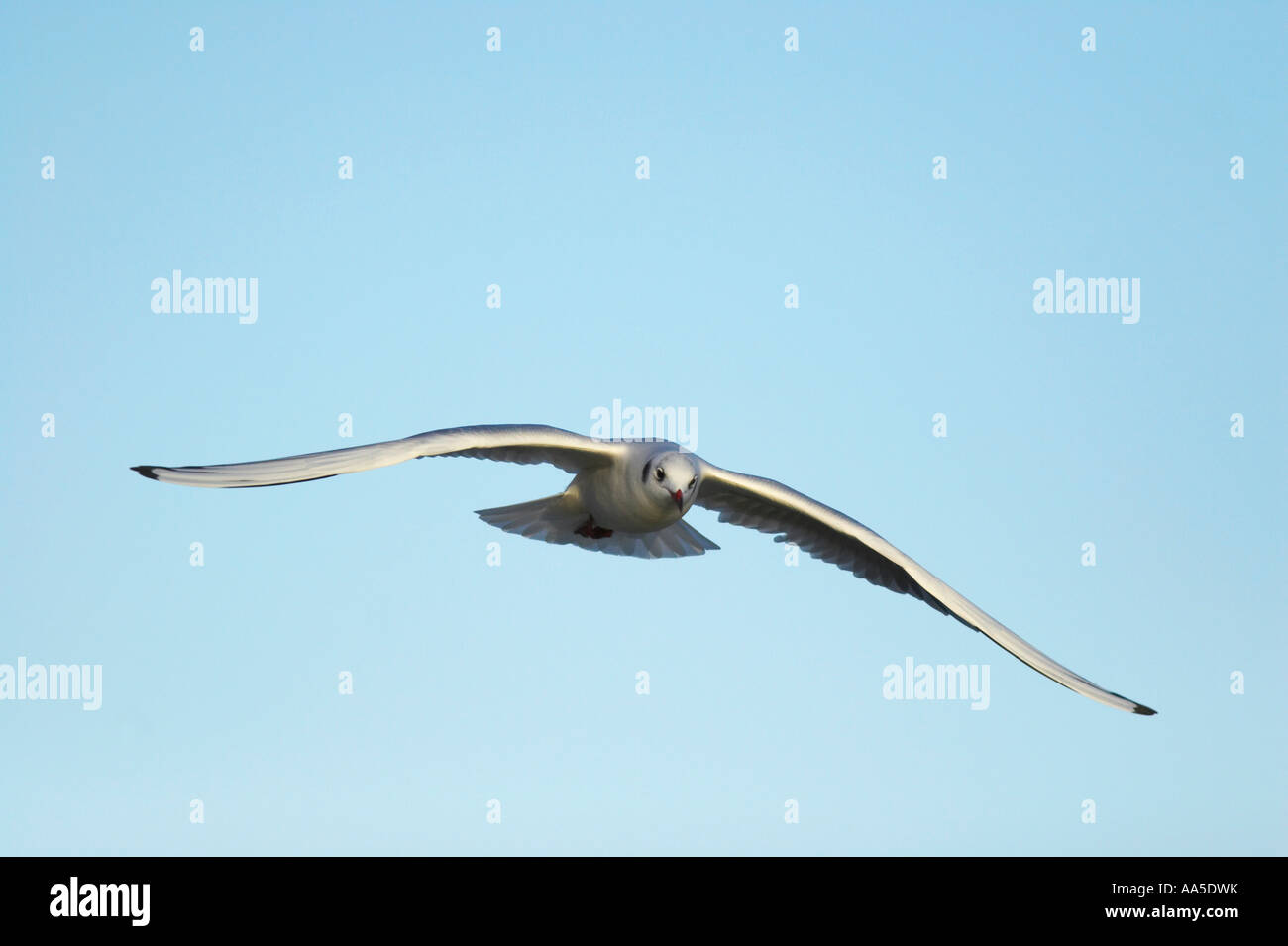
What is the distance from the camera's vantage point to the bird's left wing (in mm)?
13836

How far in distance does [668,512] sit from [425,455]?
2.59 meters

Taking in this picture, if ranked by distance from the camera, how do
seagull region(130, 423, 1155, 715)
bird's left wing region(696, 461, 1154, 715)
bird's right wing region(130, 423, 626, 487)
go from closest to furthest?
bird's right wing region(130, 423, 626, 487), seagull region(130, 423, 1155, 715), bird's left wing region(696, 461, 1154, 715)

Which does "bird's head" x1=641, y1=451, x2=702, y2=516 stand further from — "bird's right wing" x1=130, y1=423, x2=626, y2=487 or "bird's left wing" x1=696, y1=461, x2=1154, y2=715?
"bird's left wing" x1=696, y1=461, x2=1154, y2=715

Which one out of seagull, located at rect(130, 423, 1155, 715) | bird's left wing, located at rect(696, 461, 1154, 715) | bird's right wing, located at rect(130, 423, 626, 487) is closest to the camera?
bird's right wing, located at rect(130, 423, 626, 487)

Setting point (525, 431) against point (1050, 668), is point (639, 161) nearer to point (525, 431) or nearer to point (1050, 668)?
point (525, 431)

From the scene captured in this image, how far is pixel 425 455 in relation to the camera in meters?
11.4

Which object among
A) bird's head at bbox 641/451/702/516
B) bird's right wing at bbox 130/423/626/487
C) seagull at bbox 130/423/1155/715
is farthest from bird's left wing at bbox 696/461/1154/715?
bird's right wing at bbox 130/423/626/487

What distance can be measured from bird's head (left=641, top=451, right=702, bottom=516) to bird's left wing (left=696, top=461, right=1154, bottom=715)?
64 centimetres

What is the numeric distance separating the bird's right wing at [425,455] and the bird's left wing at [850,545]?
4.24 ft

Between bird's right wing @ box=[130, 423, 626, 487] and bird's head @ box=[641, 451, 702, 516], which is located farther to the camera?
bird's head @ box=[641, 451, 702, 516]

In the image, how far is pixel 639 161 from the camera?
15.5m

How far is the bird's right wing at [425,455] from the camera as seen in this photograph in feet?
32.9

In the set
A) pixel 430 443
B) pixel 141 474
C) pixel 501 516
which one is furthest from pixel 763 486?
pixel 141 474

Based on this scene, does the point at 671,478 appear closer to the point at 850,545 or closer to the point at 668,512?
the point at 668,512
